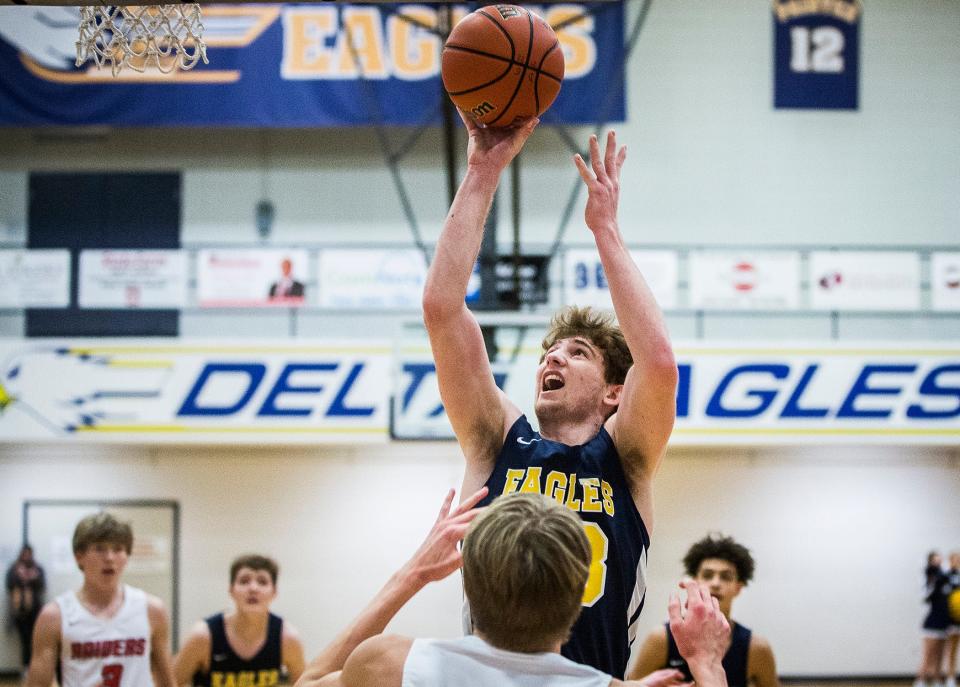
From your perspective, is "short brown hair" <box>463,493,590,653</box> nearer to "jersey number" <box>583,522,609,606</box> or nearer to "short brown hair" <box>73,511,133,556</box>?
"jersey number" <box>583,522,609,606</box>

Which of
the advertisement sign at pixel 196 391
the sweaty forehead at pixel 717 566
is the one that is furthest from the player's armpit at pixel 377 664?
the advertisement sign at pixel 196 391

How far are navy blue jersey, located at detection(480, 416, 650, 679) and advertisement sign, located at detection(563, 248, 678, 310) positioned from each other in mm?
9490

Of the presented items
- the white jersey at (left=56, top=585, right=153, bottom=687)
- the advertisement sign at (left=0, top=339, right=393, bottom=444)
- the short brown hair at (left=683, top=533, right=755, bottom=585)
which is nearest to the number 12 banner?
the advertisement sign at (left=0, top=339, right=393, bottom=444)

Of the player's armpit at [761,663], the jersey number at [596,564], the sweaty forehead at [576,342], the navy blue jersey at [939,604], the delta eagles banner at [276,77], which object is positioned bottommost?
the navy blue jersey at [939,604]

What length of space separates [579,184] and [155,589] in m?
7.25

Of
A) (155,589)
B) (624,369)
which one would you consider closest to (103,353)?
(155,589)

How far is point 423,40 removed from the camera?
13.0 metres

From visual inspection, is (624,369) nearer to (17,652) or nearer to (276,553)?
(276,553)

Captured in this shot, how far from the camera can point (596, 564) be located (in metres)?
2.58

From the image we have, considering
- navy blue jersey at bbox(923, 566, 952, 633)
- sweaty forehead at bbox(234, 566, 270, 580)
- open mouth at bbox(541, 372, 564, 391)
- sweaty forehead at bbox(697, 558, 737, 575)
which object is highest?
open mouth at bbox(541, 372, 564, 391)

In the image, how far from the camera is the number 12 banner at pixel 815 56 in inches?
539

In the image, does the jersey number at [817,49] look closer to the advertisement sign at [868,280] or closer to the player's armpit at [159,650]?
the advertisement sign at [868,280]

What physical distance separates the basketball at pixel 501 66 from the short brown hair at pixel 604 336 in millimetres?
573

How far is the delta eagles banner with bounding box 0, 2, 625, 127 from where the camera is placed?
1294cm
